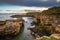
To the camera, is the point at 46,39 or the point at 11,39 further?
the point at 11,39

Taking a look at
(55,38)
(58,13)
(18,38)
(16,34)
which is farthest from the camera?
(58,13)

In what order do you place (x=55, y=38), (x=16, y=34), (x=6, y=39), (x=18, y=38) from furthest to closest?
1. (x=16, y=34)
2. (x=18, y=38)
3. (x=6, y=39)
4. (x=55, y=38)

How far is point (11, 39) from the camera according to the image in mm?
26562

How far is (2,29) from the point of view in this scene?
2823cm

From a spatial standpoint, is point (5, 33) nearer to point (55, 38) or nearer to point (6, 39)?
point (6, 39)

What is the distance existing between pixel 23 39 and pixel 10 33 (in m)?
2.47

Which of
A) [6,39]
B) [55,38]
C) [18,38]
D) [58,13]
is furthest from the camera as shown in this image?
[58,13]

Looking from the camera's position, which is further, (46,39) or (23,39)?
(23,39)

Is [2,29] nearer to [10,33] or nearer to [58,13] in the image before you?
[10,33]

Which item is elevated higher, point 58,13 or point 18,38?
point 58,13

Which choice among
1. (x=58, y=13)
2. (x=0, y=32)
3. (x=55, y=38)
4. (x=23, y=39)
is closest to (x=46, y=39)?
(x=55, y=38)

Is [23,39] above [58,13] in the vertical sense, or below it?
below

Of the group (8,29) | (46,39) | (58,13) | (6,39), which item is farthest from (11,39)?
(58,13)

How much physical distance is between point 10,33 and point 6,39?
1870 mm
